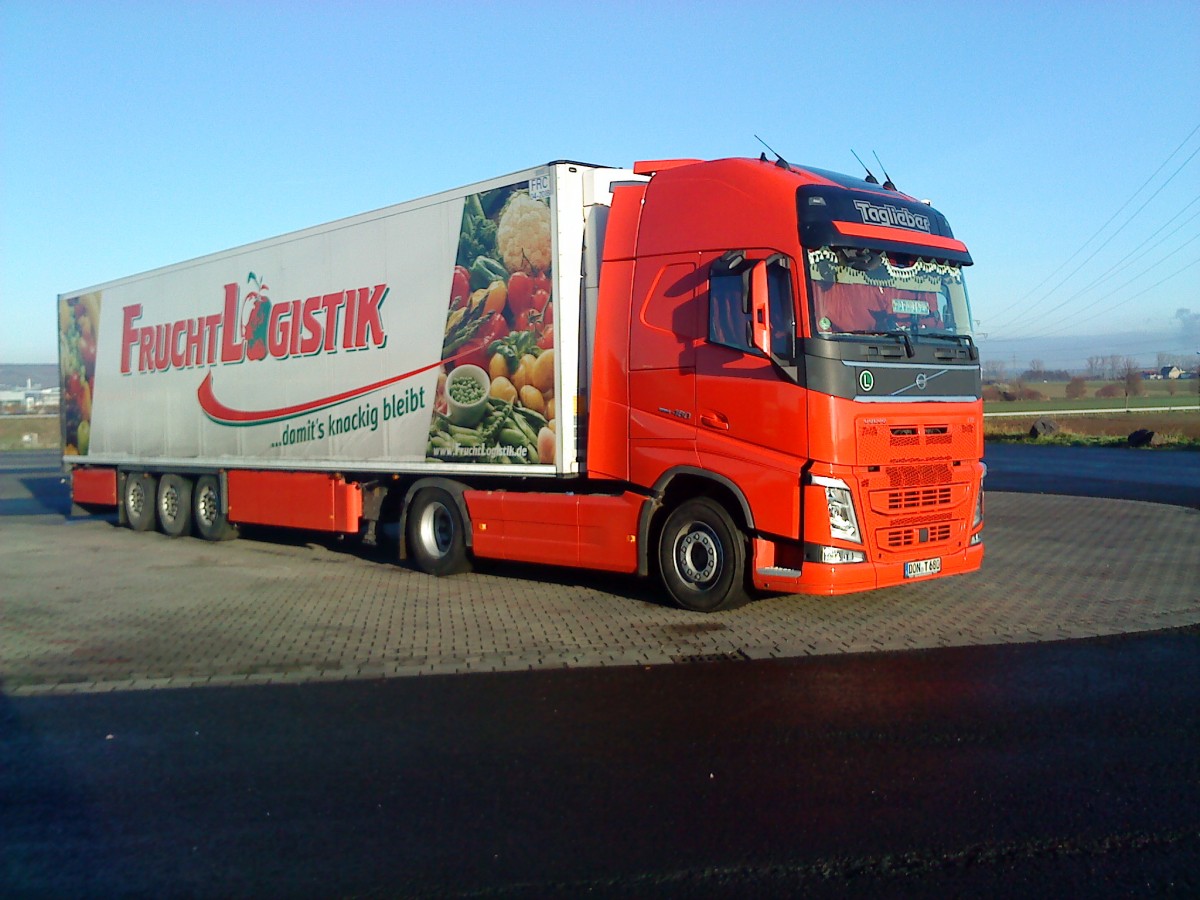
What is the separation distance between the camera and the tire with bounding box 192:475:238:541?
16203 millimetres

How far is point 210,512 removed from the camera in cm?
1645

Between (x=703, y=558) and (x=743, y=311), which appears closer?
(x=743, y=311)

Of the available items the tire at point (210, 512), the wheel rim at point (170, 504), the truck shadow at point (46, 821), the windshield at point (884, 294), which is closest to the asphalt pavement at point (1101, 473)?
the windshield at point (884, 294)

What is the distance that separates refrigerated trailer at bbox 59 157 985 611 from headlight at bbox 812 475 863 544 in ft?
0.07

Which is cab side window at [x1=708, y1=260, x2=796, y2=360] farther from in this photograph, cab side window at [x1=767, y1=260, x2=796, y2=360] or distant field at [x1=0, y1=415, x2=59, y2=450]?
distant field at [x1=0, y1=415, x2=59, y2=450]

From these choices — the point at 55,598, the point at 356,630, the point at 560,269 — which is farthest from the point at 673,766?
the point at 55,598

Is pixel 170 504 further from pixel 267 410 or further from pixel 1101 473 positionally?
pixel 1101 473

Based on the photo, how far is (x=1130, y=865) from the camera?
445cm

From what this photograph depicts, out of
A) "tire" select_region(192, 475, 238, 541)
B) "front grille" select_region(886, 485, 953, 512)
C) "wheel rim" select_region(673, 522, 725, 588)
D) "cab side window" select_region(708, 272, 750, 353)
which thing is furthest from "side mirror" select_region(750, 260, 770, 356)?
"tire" select_region(192, 475, 238, 541)

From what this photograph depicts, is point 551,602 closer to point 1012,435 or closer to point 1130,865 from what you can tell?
point 1130,865

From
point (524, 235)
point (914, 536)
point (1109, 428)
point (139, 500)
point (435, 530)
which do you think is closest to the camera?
point (914, 536)

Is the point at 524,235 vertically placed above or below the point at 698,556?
above

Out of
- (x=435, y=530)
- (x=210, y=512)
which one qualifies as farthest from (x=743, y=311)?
(x=210, y=512)

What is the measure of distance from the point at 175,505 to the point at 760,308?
37.1 ft
